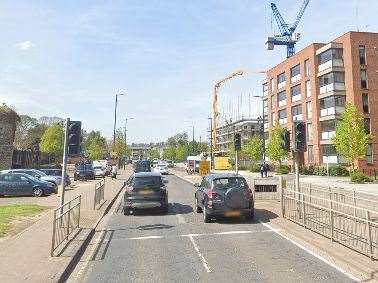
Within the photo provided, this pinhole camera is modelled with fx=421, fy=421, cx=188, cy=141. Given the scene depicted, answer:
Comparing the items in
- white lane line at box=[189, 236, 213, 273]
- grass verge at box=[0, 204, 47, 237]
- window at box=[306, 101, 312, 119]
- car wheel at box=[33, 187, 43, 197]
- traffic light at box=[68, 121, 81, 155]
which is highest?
window at box=[306, 101, 312, 119]

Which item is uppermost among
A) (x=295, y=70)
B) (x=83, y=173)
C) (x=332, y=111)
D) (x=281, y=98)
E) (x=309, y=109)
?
(x=295, y=70)

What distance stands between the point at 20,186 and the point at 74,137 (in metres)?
14.6

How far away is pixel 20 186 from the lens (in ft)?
83.5

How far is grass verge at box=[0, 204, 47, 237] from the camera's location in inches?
523

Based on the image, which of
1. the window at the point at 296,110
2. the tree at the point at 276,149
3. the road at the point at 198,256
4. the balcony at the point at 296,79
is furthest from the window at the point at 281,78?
the road at the point at 198,256

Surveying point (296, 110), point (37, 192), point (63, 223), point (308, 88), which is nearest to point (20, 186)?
point (37, 192)

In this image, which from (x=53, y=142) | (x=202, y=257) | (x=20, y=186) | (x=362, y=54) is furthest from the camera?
(x=53, y=142)

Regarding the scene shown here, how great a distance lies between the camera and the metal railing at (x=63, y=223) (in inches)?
375

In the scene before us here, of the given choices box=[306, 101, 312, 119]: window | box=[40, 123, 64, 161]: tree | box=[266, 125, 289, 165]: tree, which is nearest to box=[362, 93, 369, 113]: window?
box=[306, 101, 312, 119]: window

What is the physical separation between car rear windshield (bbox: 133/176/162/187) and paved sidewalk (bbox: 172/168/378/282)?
4635 millimetres

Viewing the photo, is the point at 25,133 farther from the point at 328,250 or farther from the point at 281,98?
the point at 328,250

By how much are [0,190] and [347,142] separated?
102 feet

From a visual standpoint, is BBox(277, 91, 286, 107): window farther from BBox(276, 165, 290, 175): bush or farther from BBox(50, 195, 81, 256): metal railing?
BBox(50, 195, 81, 256): metal railing

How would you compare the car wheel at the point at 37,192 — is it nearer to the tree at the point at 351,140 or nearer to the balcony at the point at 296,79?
the tree at the point at 351,140
